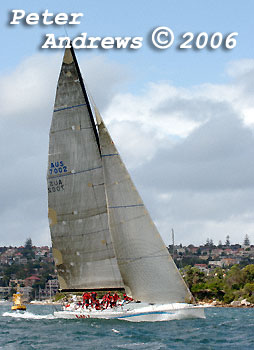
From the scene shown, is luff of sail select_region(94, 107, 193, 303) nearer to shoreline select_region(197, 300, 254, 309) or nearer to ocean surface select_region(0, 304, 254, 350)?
ocean surface select_region(0, 304, 254, 350)

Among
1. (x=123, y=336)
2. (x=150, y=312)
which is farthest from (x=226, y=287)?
(x=123, y=336)

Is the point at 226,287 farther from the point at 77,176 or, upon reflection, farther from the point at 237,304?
the point at 77,176

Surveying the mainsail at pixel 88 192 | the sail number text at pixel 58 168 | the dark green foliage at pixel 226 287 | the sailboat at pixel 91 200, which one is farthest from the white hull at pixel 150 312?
the dark green foliage at pixel 226 287

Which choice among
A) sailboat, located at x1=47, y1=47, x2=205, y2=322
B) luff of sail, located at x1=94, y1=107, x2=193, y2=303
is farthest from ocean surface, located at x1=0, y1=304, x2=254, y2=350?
sailboat, located at x1=47, y1=47, x2=205, y2=322

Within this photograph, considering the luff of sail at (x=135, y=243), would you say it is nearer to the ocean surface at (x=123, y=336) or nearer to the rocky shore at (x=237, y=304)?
the ocean surface at (x=123, y=336)

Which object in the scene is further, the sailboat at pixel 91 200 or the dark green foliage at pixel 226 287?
the dark green foliage at pixel 226 287

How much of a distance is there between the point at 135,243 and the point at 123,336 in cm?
805

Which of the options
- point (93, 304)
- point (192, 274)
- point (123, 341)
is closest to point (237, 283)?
point (192, 274)

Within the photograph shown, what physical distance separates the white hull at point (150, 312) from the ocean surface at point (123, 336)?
1.63ft

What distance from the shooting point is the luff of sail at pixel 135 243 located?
44.2m

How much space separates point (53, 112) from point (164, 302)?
13762mm

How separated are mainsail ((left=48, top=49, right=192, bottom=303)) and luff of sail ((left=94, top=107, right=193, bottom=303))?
6 centimetres

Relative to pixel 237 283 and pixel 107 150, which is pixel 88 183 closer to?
pixel 107 150

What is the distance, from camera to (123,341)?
3581 cm
